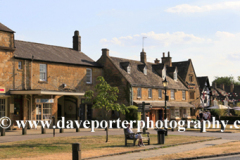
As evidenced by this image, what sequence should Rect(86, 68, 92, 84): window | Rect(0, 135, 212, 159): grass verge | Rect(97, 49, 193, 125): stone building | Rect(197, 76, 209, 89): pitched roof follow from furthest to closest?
Rect(197, 76, 209, 89): pitched roof < Rect(97, 49, 193, 125): stone building < Rect(86, 68, 92, 84): window < Rect(0, 135, 212, 159): grass verge

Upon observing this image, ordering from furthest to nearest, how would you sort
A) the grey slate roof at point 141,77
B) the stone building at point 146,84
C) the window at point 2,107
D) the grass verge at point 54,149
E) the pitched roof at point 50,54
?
the grey slate roof at point 141,77
the stone building at point 146,84
the pitched roof at point 50,54
the window at point 2,107
the grass verge at point 54,149

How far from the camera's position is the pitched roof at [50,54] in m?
31.7

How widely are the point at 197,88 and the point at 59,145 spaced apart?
138ft

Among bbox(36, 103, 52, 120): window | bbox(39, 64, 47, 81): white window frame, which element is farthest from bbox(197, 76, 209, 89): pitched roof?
bbox(39, 64, 47, 81): white window frame

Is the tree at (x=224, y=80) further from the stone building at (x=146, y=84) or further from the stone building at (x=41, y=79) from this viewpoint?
the stone building at (x=41, y=79)

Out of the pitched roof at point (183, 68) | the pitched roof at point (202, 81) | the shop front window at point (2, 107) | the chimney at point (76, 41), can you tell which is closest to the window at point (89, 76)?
the chimney at point (76, 41)

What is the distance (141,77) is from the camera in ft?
141

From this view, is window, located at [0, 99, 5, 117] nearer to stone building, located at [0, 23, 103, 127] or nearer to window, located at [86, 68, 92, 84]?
stone building, located at [0, 23, 103, 127]

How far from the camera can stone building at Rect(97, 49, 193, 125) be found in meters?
39.4

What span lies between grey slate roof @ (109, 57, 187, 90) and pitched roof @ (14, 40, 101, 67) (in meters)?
3.72

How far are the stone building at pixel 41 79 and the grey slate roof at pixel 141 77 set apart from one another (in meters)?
3.54

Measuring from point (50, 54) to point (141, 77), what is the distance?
1315cm

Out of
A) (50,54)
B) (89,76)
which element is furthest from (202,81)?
(50,54)

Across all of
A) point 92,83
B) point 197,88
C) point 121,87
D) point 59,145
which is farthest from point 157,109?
point 59,145
